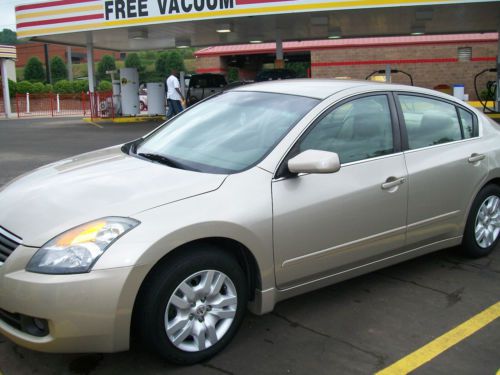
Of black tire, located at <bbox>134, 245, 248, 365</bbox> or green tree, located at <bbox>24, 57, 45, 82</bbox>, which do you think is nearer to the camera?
black tire, located at <bbox>134, 245, 248, 365</bbox>

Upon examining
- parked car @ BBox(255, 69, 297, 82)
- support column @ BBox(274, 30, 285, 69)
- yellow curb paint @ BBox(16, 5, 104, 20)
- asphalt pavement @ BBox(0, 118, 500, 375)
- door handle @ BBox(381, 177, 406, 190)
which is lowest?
asphalt pavement @ BBox(0, 118, 500, 375)

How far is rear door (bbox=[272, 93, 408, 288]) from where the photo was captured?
3.25 m

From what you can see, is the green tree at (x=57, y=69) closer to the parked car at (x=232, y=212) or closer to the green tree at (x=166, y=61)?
the green tree at (x=166, y=61)

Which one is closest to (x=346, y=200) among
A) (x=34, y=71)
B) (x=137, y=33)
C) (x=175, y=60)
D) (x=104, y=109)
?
(x=137, y=33)

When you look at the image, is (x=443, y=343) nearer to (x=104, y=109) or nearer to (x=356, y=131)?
(x=356, y=131)

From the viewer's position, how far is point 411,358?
3.10 meters

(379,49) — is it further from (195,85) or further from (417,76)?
(195,85)

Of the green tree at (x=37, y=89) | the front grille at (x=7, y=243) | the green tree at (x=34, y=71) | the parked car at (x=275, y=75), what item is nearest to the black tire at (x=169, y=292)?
the front grille at (x=7, y=243)

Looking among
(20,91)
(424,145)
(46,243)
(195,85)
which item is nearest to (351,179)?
(424,145)

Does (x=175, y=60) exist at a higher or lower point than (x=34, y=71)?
higher

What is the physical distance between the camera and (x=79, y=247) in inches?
105

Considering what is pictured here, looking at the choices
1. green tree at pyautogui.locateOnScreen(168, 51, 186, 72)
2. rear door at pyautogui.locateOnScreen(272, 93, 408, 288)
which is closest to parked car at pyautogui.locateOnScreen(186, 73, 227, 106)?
rear door at pyautogui.locateOnScreen(272, 93, 408, 288)

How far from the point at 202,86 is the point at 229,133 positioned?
54.1 feet

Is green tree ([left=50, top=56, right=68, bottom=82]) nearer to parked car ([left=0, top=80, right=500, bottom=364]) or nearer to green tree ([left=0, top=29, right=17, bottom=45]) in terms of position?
green tree ([left=0, top=29, right=17, bottom=45])
